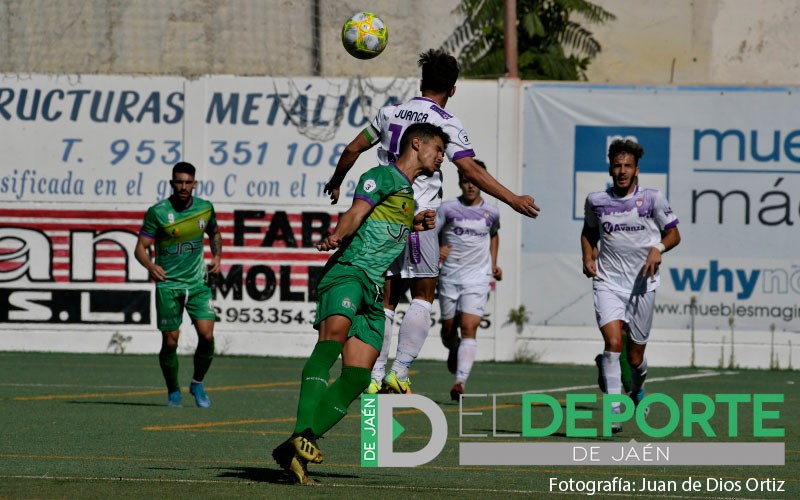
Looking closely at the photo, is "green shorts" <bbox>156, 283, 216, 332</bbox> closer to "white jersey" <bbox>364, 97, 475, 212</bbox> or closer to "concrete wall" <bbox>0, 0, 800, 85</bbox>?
"white jersey" <bbox>364, 97, 475, 212</bbox>

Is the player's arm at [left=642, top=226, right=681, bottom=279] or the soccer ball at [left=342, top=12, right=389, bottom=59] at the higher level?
the soccer ball at [left=342, top=12, right=389, bottom=59]

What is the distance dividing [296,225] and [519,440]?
1023 cm

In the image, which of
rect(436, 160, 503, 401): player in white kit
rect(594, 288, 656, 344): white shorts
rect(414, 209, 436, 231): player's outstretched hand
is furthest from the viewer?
rect(436, 160, 503, 401): player in white kit

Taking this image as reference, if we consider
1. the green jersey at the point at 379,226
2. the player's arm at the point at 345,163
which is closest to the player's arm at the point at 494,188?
the green jersey at the point at 379,226

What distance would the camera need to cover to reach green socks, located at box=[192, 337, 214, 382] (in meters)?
14.1

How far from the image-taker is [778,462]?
9922 mm

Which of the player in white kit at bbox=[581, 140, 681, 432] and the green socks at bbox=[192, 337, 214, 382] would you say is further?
the green socks at bbox=[192, 337, 214, 382]

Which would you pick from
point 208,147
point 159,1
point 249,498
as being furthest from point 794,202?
point 249,498

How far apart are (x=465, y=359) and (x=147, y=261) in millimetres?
3298

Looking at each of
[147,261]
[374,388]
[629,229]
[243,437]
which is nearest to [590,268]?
[629,229]

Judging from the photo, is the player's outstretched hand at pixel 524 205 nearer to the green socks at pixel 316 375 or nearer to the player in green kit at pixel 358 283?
the player in green kit at pixel 358 283

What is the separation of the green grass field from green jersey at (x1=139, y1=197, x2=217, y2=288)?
124 centimetres

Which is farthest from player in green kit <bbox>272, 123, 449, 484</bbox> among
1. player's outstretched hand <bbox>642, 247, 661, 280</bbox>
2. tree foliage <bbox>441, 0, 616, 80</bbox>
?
tree foliage <bbox>441, 0, 616, 80</bbox>

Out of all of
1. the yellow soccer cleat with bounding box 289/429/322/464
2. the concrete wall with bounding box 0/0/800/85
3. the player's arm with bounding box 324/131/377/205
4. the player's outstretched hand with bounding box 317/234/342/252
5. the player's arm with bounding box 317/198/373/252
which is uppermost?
the concrete wall with bounding box 0/0/800/85
